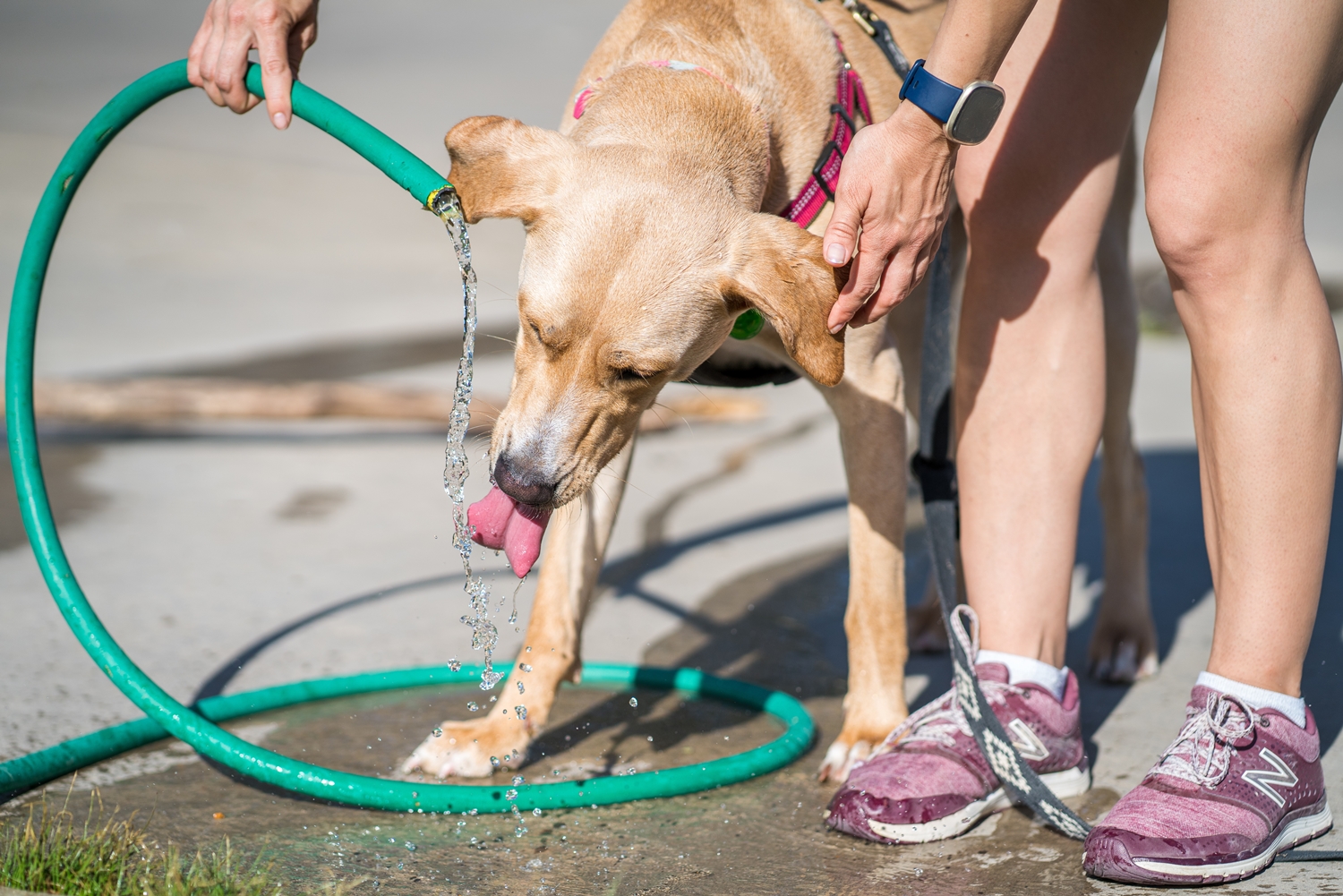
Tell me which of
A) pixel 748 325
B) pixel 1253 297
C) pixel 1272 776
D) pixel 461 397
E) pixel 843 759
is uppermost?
pixel 1253 297

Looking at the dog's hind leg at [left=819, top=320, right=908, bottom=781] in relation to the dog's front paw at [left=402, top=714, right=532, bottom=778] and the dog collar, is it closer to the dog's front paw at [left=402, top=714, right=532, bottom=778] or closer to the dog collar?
the dog collar

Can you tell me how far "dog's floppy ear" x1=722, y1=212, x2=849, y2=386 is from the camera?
2.22 m

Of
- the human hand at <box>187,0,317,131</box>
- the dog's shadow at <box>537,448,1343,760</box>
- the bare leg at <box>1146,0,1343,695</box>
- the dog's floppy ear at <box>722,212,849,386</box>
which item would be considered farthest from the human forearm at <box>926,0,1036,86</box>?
the dog's shadow at <box>537,448,1343,760</box>

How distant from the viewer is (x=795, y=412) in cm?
629

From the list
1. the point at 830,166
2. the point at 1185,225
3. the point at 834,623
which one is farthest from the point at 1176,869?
the point at 834,623

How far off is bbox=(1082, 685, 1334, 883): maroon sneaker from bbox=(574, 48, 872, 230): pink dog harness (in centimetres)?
121

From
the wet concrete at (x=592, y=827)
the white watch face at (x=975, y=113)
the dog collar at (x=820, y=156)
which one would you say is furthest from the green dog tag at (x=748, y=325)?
the wet concrete at (x=592, y=827)

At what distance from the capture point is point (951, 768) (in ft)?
7.49

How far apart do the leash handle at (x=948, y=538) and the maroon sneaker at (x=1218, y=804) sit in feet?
0.44

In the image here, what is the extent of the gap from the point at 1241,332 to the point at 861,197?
2.17 ft

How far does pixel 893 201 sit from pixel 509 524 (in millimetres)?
897

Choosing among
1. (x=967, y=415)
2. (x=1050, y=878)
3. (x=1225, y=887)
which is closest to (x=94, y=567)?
(x=967, y=415)

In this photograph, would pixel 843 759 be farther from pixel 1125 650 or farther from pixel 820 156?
pixel 820 156

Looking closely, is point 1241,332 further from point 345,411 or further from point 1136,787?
point 345,411
